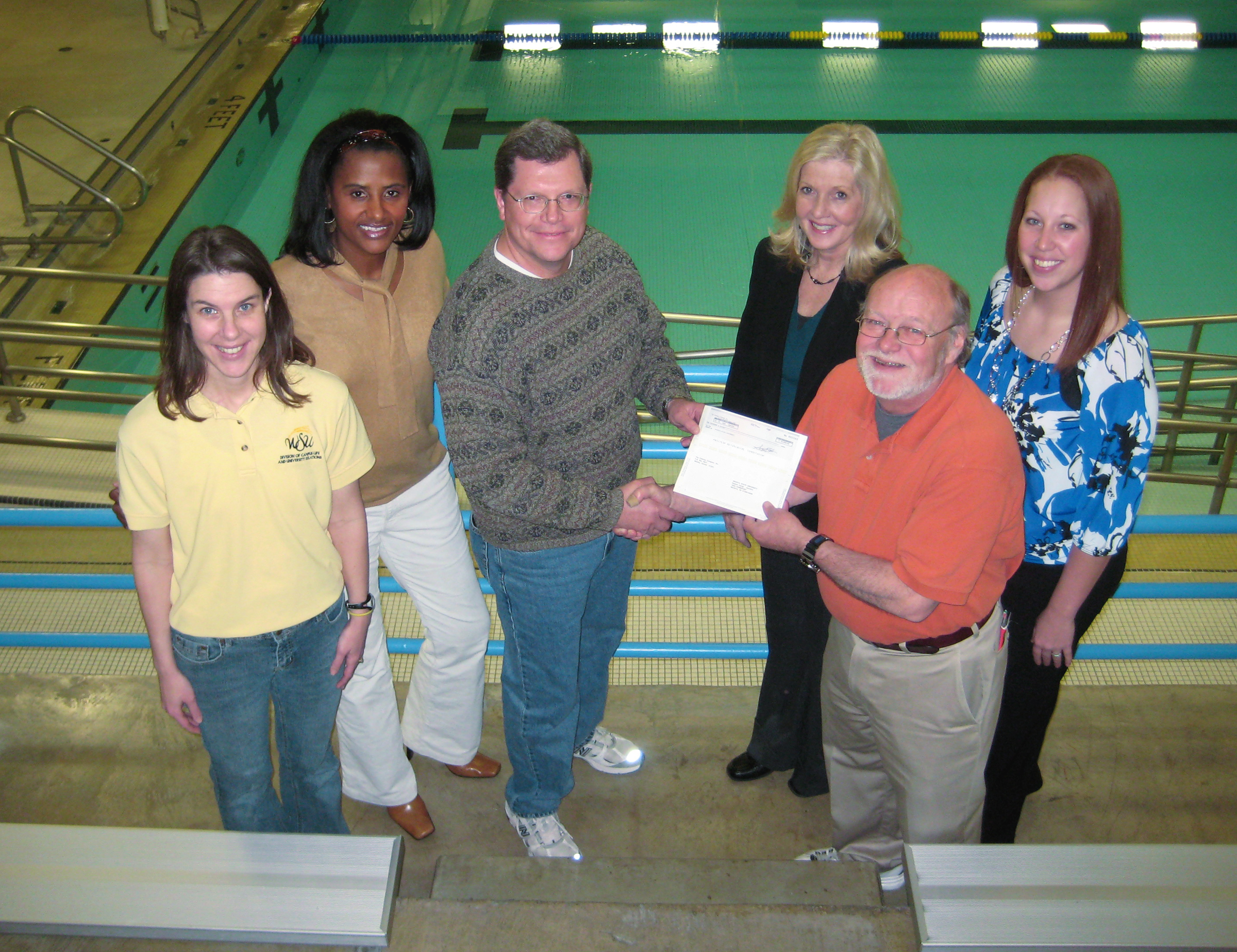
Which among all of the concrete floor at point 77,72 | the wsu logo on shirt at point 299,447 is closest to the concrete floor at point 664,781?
the wsu logo on shirt at point 299,447

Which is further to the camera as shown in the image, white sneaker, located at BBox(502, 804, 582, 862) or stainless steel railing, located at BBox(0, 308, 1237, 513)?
stainless steel railing, located at BBox(0, 308, 1237, 513)

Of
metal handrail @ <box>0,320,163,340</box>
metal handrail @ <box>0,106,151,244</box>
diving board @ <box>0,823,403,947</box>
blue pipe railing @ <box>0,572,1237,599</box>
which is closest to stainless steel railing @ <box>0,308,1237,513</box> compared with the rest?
metal handrail @ <box>0,320,163,340</box>

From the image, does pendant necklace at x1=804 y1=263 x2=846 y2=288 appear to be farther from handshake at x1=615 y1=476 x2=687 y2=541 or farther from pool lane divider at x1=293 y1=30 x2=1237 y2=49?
pool lane divider at x1=293 y1=30 x2=1237 y2=49

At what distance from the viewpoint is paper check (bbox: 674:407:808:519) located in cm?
204

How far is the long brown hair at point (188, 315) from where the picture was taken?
162 cm

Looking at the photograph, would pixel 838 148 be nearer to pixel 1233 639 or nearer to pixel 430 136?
pixel 1233 639

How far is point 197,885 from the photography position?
3.60 ft

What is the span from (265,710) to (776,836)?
52.6 inches

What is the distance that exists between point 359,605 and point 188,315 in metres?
0.69

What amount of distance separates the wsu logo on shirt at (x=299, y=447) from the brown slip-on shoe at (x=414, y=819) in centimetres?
112

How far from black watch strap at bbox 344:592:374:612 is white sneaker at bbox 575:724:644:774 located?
0.88 m

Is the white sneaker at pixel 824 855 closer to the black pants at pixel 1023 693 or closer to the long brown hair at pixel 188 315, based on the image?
the black pants at pixel 1023 693

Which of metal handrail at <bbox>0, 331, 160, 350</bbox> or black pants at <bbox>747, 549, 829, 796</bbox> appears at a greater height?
metal handrail at <bbox>0, 331, 160, 350</bbox>

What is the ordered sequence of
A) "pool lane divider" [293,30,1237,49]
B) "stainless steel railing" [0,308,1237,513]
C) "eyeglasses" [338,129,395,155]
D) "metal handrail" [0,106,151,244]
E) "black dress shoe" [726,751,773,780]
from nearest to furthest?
"eyeglasses" [338,129,395,155], "black dress shoe" [726,751,773,780], "stainless steel railing" [0,308,1237,513], "metal handrail" [0,106,151,244], "pool lane divider" [293,30,1237,49]
